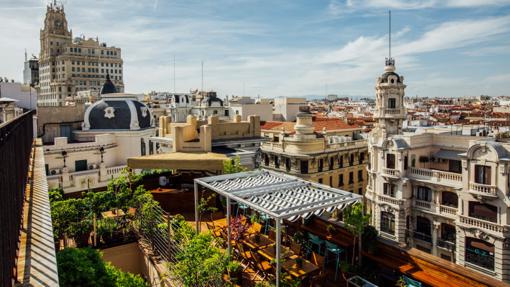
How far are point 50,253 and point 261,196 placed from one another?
906cm

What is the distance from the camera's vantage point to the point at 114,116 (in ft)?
128

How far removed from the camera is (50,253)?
6.14 meters

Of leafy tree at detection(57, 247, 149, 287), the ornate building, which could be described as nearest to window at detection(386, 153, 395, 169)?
the ornate building

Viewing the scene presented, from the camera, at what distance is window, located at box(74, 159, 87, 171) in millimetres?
33328

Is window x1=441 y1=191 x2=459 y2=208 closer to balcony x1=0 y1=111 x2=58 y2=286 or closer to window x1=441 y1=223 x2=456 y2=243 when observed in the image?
window x1=441 y1=223 x2=456 y2=243

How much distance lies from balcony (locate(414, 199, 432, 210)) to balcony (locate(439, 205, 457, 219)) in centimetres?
103

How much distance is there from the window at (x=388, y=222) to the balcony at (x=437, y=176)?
3.99m

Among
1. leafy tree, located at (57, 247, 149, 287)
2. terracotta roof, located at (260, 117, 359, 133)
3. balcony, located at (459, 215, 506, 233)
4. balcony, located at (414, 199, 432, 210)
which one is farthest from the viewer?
terracotta roof, located at (260, 117, 359, 133)

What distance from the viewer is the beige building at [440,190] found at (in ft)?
85.0

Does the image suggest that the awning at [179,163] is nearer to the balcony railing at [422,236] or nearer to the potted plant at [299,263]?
the potted plant at [299,263]

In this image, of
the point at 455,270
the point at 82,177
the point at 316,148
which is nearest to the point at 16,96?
the point at 82,177

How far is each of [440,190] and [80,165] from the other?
97.1 feet

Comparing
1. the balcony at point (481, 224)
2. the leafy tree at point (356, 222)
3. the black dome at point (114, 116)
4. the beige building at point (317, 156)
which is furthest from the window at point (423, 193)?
the black dome at point (114, 116)

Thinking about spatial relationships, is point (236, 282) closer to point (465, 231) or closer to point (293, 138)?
point (465, 231)
